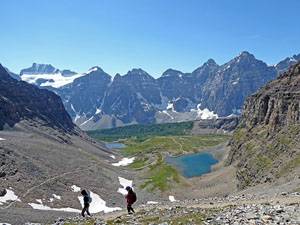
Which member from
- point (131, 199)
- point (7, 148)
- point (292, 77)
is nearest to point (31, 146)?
point (7, 148)

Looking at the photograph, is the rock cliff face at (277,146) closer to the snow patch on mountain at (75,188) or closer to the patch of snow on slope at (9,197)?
the snow patch on mountain at (75,188)

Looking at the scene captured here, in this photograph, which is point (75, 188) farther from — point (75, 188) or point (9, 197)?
point (9, 197)

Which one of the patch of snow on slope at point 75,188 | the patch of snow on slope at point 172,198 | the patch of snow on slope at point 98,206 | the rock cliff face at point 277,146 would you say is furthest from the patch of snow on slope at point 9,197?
the rock cliff face at point 277,146

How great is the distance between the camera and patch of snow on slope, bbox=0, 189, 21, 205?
4443 inches

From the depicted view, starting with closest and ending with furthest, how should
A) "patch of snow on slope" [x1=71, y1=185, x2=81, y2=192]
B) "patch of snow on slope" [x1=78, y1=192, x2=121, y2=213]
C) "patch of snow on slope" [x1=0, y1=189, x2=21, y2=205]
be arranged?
"patch of snow on slope" [x1=0, y1=189, x2=21, y2=205]
"patch of snow on slope" [x1=78, y1=192, x2=121, y2=213]
"patch of snow on slope" [x1=71, y1=185, x2=81, y2=192]

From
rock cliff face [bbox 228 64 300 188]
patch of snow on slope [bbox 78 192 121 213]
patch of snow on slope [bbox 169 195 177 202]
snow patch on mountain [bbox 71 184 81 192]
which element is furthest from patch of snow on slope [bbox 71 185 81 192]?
rock cliff face [bbox 228 64 300 188]

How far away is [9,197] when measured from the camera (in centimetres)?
11650

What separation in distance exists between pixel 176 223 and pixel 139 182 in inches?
5238

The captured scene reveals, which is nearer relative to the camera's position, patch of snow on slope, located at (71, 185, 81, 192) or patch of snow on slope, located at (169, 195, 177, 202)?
patch of snow on slope, located at (71, 185, 81, 192)

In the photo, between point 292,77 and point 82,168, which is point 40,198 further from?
point 292,77

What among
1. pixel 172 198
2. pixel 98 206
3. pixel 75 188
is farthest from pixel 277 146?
pixel 75 188

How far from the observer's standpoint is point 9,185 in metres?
126

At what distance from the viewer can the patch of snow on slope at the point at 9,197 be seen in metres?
113

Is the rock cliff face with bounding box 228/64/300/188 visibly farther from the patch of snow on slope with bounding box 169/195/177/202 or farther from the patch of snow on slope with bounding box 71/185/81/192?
the patch of snow on slope with bounding box 71/185/81/192
